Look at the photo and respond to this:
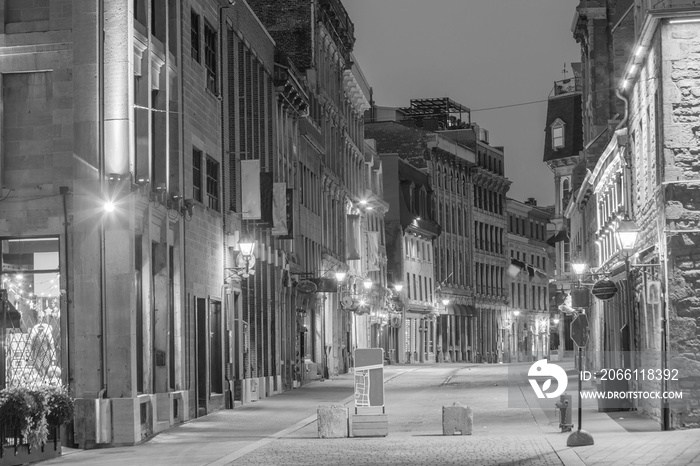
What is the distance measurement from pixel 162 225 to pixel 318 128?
2869 cm

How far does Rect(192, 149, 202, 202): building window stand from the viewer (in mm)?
31375

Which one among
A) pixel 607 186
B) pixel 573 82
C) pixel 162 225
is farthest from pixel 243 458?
pixel 573 82

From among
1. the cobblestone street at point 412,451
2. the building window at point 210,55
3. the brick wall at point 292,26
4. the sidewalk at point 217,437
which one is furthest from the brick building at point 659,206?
the brick wall at point 292,26

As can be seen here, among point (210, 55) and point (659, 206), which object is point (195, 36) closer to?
point (210, 55)

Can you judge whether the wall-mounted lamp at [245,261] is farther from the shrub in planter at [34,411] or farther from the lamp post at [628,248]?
the shrub in planter at [34,411]

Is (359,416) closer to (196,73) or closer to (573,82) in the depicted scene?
(196,73)

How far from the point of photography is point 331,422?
25000mm

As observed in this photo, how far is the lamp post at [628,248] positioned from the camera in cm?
2420

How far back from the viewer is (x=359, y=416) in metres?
25.3

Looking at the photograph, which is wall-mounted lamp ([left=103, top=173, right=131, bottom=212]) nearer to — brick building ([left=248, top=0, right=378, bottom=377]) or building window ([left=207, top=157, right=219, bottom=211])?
building window ([left=207, top=157, right=219, bottom=211])

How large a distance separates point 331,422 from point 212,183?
10355 millimetres

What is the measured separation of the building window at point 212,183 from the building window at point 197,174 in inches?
40.8

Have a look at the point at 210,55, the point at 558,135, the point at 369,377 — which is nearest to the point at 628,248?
the point at 369,377

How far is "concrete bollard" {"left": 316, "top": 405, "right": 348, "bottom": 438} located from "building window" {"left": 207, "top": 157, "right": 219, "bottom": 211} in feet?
29.9
